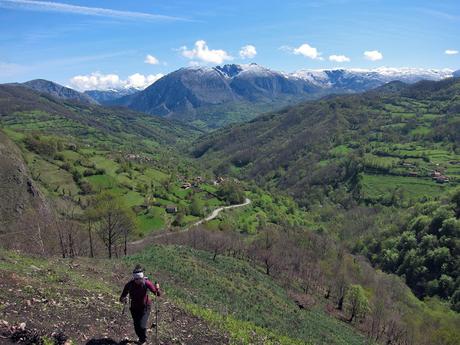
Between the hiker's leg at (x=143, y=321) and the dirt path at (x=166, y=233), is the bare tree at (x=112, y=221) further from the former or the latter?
the hiker's leg at (x=143, y=321)

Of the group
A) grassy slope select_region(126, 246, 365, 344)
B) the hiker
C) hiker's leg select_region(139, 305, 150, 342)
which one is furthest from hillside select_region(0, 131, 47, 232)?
the hiker

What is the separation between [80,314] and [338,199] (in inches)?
7265

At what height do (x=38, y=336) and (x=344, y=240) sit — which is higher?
(x=38, y=336)

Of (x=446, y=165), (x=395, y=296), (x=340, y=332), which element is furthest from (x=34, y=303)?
(x=446, y=165)

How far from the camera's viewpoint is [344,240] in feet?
468

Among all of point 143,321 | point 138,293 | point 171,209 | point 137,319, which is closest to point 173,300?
point 143,321

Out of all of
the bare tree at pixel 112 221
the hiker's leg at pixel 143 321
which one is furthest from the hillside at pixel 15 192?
the hiker's leg at pixel 143 321

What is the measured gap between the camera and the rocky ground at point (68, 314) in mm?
15070

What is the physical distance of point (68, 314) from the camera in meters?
17.4

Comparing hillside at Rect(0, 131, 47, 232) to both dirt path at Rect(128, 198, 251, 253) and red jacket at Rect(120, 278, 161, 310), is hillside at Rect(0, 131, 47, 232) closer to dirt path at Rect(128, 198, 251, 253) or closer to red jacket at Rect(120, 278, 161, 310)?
dirt path at Rect(128, 198, 251, 253)

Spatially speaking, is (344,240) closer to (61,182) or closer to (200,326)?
(61,182)

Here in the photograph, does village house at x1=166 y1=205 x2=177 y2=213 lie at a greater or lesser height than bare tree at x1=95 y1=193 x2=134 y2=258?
lesser

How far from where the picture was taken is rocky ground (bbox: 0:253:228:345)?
15.1 meters

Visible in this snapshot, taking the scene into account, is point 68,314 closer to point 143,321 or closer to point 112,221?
point 143,321
